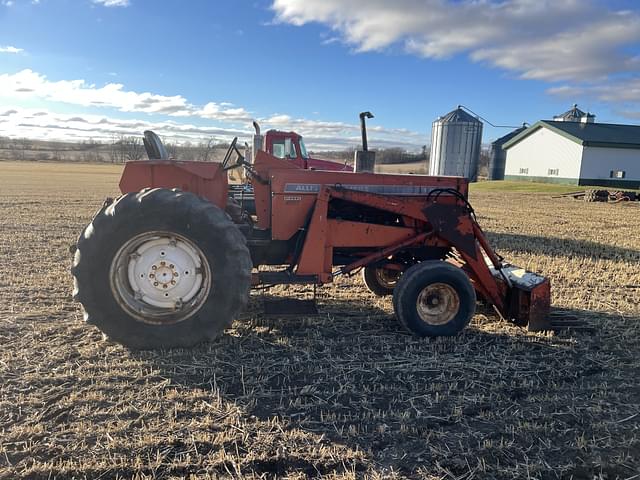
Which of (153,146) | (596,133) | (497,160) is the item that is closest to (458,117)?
(596,133)

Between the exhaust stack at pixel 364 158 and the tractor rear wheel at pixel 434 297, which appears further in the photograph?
the exhaust stack at pixel 364 158

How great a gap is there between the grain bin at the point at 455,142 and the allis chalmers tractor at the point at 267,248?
75.8 feet

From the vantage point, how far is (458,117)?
27984 millimetres

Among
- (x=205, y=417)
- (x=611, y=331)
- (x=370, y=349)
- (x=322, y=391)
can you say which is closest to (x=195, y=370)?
(x=205, y=417)

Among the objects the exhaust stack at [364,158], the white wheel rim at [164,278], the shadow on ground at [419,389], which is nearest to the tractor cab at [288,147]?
the exhaust stack at [364,158]

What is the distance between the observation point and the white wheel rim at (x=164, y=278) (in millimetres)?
4242

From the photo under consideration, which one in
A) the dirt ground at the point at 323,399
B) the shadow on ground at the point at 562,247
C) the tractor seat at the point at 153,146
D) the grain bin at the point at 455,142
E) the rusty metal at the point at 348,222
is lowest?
the dirt ground at the point at 323,399

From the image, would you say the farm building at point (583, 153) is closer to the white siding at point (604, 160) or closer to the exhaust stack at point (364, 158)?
the white siding at point (604, 160)

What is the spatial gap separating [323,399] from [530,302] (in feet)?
8.69

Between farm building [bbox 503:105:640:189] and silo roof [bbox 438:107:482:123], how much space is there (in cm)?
1288

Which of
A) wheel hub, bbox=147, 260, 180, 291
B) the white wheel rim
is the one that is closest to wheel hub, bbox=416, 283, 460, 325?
the white wheel rim

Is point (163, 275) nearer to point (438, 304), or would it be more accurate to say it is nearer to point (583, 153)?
point (438, 304)

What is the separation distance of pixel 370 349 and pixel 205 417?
5.90 feet

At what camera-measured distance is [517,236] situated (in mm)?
11656
